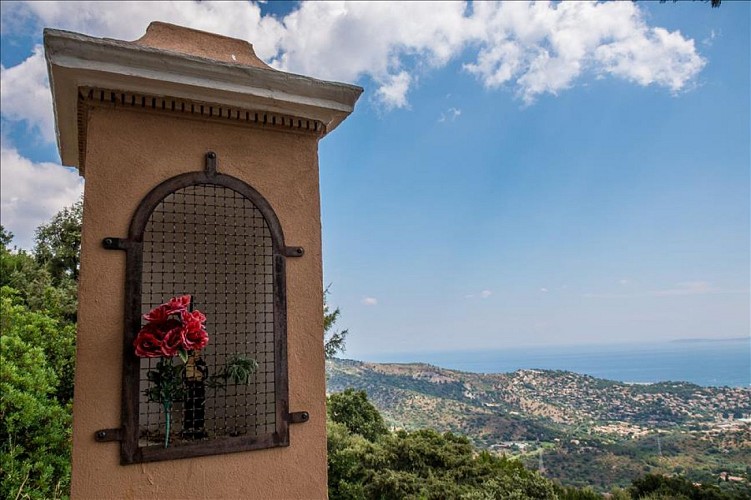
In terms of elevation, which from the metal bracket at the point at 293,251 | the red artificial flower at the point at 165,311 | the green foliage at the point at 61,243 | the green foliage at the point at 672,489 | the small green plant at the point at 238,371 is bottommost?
the green foliage at the point at 672,489

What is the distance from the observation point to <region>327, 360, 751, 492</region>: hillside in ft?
27.1

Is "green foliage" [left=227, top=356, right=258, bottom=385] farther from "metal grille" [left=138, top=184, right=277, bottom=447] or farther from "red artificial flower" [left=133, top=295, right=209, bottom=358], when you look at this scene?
"red artificial flower" [left=133, top=295, right=209, bottom=358]

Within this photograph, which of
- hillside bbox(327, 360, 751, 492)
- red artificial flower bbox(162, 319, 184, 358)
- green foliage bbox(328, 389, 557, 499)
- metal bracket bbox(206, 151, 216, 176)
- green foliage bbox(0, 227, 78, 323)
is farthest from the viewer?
hillside bbox(327, 360, 751, 492)

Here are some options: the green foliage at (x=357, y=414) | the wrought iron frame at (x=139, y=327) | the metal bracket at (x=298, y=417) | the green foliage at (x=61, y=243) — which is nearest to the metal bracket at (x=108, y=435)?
the wrought iron frame at (x=139, y=327)

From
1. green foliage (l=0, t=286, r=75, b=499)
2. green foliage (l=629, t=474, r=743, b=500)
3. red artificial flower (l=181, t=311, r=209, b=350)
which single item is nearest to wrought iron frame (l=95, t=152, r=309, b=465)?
red artificial flower (l=181, t=311, r=209, b=350)

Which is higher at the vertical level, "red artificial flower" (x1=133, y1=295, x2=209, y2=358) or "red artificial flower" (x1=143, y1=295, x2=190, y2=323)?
"red artificial flower" (x1=143, y1=295, x2=190, y2=323)

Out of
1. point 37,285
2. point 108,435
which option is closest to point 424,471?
point 108,435

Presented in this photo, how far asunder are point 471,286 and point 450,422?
9220 mm

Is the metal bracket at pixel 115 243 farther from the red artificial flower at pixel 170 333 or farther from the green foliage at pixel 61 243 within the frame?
the green foliage at pixel 61 243

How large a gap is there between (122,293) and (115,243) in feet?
0.73

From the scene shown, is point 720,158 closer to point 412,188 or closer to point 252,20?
point 412,188

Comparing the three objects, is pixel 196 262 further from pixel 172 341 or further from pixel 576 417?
pixel 576 417

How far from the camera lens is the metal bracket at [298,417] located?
2.32 m

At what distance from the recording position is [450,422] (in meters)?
10.8
